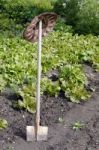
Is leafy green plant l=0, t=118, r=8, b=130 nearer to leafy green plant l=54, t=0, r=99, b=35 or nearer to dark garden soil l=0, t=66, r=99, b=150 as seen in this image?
dark garden soil l=0, t=66, r=99, b=150

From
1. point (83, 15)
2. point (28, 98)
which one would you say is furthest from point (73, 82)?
point (83, 15)

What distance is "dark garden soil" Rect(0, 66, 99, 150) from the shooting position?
5867 millimetres

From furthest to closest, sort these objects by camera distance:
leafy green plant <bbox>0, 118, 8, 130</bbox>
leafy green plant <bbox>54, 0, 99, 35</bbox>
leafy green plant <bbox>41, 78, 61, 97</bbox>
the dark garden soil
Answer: leafy green plant <bbox>54, 0, 99, 35</bbox>, leafy green plant <bbox>41, 78, 61, 97</bbox>, leafy green plant <bbox>0, 118, 8, 130</bbox>, the dark garden soil

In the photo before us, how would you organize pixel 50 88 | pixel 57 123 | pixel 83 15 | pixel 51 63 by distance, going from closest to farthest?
pixel 57 123, pixel 50 88, pixel 51 63, pixel 83 15

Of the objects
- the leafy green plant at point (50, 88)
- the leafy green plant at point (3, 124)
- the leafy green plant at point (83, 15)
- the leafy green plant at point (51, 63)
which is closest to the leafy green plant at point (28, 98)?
the leafy green plant at point (51, 63)

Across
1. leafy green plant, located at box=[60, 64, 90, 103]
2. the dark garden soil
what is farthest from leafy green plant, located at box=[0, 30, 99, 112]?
the dark garden soil

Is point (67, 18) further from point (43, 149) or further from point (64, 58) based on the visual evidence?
point (43, 149)

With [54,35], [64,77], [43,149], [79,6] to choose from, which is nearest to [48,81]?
[64,77]

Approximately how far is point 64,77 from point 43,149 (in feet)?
6.63

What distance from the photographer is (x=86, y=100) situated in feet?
23.8

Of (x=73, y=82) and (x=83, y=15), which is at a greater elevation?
(x=83, y=15)

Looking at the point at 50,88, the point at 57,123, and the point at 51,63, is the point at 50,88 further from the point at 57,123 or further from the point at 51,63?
the point at 51,63

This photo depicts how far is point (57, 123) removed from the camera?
6.46m

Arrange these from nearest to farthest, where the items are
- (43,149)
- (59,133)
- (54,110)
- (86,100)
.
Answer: (43,149) < (59,133) < (54,110) < (86,100)
